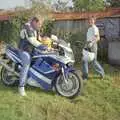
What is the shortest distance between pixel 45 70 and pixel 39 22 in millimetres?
1019

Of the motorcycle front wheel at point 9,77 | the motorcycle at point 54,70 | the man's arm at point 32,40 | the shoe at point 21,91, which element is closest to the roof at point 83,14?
the motorcycle front wheel at point 9,77

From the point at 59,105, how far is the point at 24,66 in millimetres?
1235

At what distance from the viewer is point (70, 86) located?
372 inches

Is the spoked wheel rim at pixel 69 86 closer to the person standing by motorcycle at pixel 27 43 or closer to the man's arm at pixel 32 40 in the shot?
the person standing by motorcycle at pixel 27 43

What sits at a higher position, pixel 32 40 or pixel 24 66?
pixel 32 40

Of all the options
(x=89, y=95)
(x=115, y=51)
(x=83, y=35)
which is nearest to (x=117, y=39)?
(x=115, y=51)

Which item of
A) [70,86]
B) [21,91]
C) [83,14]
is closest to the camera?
[70,86]

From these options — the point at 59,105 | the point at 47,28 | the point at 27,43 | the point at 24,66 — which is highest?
the point at 27,43

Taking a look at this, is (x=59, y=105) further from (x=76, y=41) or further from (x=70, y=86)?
(x=76, y=41)

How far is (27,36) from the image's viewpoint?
9484 mm

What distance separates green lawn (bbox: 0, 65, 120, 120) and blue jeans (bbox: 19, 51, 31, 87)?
29 cm

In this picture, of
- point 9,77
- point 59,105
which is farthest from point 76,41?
point 59,105

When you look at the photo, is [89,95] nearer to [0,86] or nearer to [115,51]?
[0,86]

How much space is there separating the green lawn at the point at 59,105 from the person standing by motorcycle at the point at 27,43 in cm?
34
